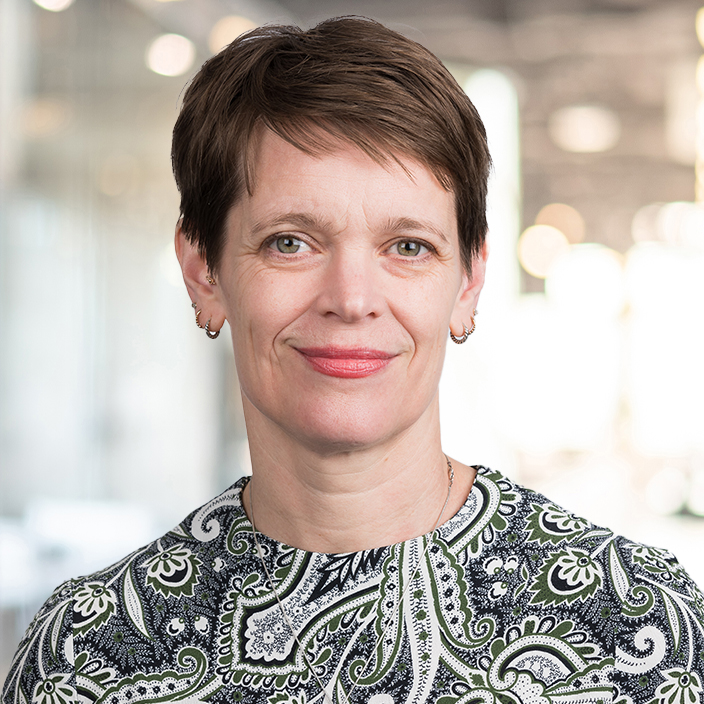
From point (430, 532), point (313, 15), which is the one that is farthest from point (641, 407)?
point (430, 532)

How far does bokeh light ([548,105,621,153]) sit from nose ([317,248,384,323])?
18.3ft

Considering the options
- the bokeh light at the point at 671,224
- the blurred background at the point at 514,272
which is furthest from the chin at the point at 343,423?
the bokeh light at the point at 671,224

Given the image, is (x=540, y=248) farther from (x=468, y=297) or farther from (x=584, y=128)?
(x=468, y=297)

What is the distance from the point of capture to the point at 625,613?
1.07 metres

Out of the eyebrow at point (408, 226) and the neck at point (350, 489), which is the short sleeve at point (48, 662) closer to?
the neck at point (350, 489)

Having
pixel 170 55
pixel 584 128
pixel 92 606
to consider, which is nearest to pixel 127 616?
pixel 92 606

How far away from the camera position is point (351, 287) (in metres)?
1.02

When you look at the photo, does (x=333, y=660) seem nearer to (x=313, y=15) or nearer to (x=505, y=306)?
(x=505, y=306)

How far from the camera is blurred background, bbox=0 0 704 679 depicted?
14.1 ft

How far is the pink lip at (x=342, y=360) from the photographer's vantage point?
106 cm

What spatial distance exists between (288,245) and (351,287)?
0.10 m

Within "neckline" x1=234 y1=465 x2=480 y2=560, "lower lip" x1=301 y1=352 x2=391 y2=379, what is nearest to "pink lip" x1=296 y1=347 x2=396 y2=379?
"lower lip" x1=301 y1=352 x2=391 y2=379

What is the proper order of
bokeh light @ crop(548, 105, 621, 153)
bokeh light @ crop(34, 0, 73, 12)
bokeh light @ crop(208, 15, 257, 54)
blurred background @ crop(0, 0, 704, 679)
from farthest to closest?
bokeh light @ crop(548, 105, 621, 153)
bokeh light @ crop(208, 15, 257, 54)
blurred background @ crop(0, 0, 704, 679)
bokeh light @ crop(34, 0, 73, 12)

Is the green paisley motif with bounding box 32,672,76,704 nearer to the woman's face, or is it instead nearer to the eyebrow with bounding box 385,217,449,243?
the woman's face
